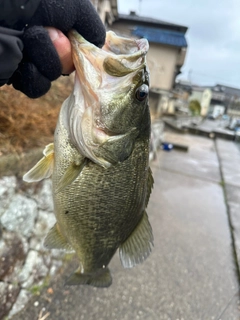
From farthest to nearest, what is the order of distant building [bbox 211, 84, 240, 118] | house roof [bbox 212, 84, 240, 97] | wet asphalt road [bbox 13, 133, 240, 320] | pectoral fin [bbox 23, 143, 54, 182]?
house roof [bbox 212, 84, 240, 97] < distant building [bbox 211, 84, 240, 118] < wet asphalt road [bbox 13, 133, 240, 320] < pectoral fin [bbox 23, 143, 54, 182]

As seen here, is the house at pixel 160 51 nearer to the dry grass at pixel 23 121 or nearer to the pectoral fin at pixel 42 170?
the dry grass at pixel 23 121

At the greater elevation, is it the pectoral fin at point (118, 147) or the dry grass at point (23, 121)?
the pectoral fin at point (118, 147)

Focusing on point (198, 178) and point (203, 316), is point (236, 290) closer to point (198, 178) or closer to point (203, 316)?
point (203, 316)

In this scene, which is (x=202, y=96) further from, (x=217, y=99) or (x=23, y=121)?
(x=23, y=121)

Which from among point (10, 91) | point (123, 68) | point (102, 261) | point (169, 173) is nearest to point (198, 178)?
point (169, 173)

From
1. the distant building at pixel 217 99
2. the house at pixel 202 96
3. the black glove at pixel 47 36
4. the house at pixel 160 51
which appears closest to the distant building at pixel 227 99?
the distant building at pixel 217 99

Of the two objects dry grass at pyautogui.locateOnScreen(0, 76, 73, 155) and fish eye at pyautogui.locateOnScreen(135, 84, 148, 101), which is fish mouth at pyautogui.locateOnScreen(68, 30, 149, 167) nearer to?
fish eye at pyautogui.locateOnScreen(135, 84, 148, 101)

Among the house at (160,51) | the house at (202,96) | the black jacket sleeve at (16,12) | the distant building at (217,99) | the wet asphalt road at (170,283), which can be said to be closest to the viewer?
the black jacket sleeve at (16,12)

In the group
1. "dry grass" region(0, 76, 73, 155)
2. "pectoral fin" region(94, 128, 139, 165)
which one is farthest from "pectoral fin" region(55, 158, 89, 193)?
"dry grass" region(0, 76, 73, 155)
